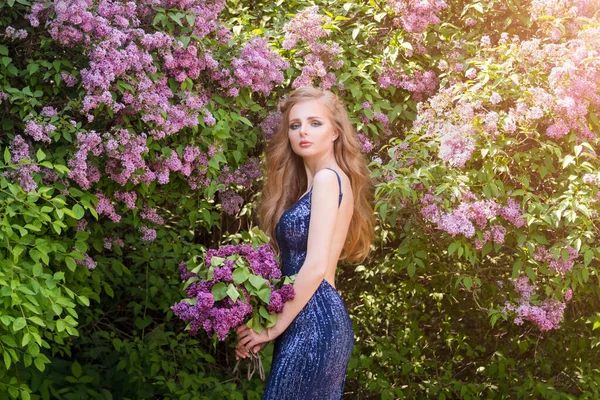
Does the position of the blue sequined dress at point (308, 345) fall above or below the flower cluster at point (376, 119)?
below

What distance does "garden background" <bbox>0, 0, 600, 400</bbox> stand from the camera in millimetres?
3773

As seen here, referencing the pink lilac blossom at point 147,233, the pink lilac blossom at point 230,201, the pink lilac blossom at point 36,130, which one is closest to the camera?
the pink lilac blossom at point 36,130

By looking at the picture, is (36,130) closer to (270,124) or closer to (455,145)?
(270,124)

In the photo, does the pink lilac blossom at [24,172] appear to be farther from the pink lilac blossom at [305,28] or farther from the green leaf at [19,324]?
the pink lilac blossom at [305,28]

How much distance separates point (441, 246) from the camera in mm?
4805

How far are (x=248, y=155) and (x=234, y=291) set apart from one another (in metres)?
2.04

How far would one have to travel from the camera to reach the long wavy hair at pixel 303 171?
→ 11.9 ft

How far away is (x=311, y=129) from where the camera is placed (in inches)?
140

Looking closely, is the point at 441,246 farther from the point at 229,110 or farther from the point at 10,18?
the point at 10,18

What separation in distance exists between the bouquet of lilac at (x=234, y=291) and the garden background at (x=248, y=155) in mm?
128

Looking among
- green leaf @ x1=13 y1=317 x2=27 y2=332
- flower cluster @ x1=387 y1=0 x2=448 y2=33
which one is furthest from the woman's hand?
flower cluster @ x1=387 y1=0 x2=448 y2=33

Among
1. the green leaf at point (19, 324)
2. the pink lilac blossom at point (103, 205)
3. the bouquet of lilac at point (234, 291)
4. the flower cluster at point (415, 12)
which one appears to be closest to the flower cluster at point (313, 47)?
the flower cluster at point (415, 12)

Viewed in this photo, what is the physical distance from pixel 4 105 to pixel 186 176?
2.72 ft

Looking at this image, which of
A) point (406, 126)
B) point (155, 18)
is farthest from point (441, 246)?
point (155, 18)
